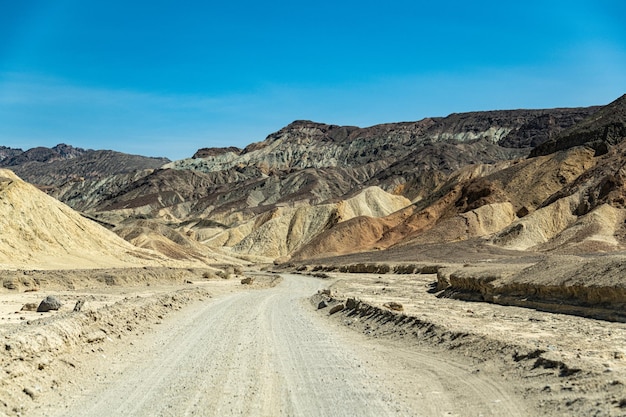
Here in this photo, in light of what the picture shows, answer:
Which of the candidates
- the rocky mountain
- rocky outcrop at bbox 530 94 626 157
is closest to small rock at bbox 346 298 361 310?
the rocky mountain

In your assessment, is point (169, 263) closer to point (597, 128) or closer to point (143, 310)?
point (143, 310)

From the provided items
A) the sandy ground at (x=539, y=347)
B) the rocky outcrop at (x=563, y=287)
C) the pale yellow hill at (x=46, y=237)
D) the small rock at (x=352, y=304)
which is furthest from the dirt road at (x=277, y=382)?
the pale yellow hill at (x=46, y=237)

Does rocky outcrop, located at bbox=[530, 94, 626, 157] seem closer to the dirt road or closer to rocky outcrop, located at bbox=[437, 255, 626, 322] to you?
rocky outcrop, located at bbox=[437, 255, 626, 322]

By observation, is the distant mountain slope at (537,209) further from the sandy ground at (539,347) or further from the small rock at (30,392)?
the small rock at (30,392)

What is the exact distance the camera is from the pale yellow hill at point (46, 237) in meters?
46.4

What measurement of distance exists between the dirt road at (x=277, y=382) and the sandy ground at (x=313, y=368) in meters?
0.03

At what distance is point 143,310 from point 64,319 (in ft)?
21.3

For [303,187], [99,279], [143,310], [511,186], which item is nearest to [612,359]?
[143,310]

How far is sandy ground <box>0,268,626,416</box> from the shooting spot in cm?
830

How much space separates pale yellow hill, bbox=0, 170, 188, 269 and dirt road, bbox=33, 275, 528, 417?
112 feet

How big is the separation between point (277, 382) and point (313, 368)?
56.4 inches

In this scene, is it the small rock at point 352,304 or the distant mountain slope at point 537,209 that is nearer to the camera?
the small rock at point 352,304

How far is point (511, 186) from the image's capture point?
9200cm

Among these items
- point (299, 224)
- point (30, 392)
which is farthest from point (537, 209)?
point (30, 392)
